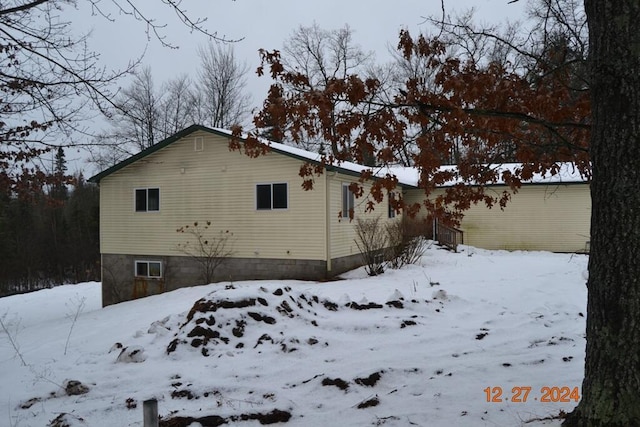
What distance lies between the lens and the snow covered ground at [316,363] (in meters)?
3.74

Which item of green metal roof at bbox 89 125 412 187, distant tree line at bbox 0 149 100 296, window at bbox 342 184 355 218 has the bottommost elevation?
distant tree line at bbox 0 149 100 296

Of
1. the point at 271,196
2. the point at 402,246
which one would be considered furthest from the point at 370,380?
the point at 271,196

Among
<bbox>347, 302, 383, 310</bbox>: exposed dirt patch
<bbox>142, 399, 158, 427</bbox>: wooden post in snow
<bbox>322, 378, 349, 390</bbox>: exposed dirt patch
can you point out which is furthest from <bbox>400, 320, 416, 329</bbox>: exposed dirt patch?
<bbox>142, 399, 158, 427</bbox>: wooden post in snow

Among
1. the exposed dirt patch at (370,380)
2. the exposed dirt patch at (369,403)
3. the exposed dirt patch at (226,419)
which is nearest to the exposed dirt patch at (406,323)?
the exposed dirt patch at (370,380)

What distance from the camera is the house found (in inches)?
513

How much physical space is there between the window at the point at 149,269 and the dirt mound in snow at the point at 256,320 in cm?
888

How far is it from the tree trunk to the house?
9816 mm

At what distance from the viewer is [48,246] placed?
35.6 meters

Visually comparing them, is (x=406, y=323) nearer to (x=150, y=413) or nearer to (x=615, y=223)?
(x=615, y=223)

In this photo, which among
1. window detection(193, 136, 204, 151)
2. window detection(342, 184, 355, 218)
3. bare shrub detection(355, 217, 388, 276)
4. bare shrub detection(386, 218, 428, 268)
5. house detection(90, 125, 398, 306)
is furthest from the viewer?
window detection(193, 136, 204, 151)

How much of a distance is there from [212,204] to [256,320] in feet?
27.8

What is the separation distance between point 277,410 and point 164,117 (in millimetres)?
32187

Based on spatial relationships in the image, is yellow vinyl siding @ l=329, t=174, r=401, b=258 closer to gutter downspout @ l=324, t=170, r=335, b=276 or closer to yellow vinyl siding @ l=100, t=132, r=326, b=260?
gutter downspout @ l=324, t=170, r=335, b=276

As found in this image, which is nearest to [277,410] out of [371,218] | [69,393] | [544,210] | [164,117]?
[69,393]
